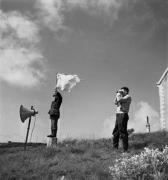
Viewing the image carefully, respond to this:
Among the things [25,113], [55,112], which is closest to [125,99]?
[55,112]

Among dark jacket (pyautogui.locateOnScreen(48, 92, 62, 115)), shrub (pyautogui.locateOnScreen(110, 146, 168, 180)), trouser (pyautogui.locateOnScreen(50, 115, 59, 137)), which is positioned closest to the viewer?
shrub (pyautogui.locateOnScreen(110, 146, 168, 180))

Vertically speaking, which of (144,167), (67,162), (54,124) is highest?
(54,124)

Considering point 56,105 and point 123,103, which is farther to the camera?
point 56,105

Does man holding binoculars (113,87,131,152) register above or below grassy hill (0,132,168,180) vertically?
above

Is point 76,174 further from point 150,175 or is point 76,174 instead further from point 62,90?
point 62,90

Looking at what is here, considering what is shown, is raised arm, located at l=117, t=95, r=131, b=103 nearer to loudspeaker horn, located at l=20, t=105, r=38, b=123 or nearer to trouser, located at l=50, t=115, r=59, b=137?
trouser, located at l=50, t=115, r=59, b=137

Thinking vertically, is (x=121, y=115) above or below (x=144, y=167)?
above

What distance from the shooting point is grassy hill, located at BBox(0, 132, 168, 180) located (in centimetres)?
853

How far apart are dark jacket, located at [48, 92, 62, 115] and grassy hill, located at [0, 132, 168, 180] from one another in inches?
68.6

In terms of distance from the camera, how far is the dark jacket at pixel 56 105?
46.3ft

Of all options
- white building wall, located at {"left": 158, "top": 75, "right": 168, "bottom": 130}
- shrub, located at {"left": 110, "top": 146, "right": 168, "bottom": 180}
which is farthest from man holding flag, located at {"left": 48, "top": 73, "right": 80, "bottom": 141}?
white building wall, located at {"left": 158, "top": 75, "right": 168, "bottom": 130}

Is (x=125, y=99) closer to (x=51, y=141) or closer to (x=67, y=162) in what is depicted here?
(x=67, y=162)

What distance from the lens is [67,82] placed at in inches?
582

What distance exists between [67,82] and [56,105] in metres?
1.12
